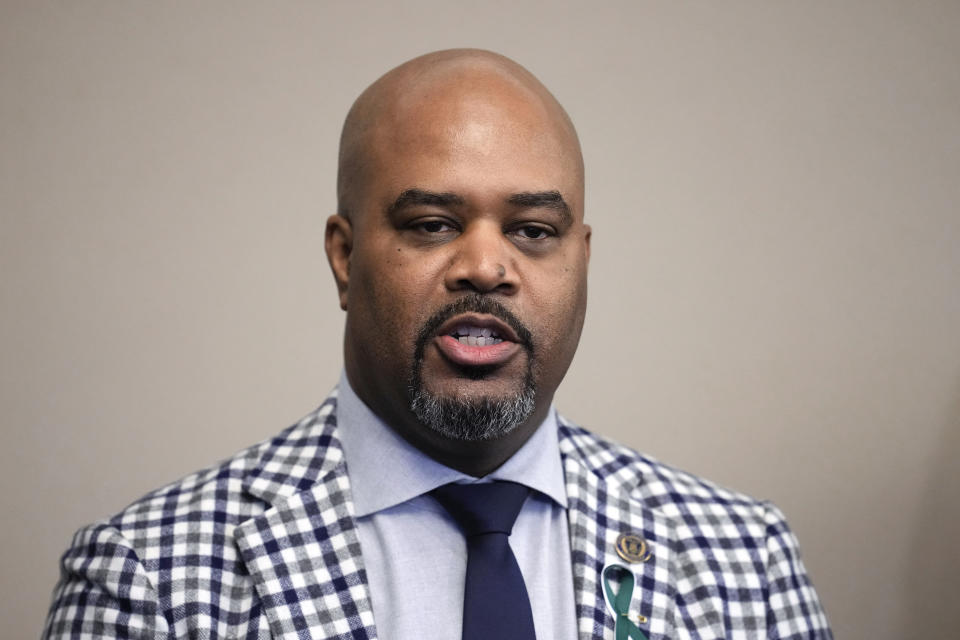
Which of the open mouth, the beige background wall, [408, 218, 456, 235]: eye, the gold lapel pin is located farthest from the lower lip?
the beige background wall

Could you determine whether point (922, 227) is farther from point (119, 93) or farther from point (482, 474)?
point (119, 93)

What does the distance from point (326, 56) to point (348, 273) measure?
1104mm

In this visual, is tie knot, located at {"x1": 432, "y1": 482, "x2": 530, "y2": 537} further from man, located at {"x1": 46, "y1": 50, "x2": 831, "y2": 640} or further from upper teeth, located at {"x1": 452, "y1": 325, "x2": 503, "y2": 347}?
upper teeth, located at {"x1": 452, "y1": 325, "x2": 503, "y2": 347}

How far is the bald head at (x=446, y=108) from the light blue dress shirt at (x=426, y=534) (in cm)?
41

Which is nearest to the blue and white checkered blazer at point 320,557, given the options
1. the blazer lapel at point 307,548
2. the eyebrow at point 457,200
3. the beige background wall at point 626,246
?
the blazer lapel at point 307,548

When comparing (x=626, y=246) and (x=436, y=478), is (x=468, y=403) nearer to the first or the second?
(x=436, y=478)

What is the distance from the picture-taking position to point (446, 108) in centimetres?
182

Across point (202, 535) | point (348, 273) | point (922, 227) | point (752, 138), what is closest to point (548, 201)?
point (348, 273)

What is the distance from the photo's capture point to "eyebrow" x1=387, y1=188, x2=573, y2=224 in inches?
69.5

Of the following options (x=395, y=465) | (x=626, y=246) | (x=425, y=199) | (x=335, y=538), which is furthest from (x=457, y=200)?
(x=626, y=246)

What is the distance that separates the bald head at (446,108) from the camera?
1826 millimetres

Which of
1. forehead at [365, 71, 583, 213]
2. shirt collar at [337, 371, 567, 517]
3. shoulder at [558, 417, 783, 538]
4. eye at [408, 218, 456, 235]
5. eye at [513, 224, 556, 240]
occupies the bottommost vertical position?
shoulder at [558, 417, 783, 538]

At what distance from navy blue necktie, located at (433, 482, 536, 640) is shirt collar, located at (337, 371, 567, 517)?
2 cm

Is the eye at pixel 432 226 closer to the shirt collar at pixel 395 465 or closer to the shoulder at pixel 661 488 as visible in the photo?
the shirt collar at pixel 395 465
